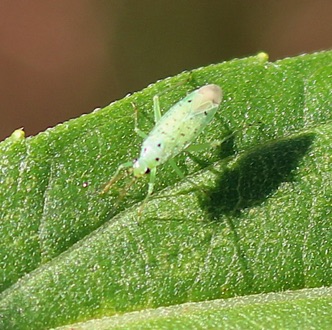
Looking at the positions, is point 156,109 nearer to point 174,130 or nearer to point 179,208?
point 174,130

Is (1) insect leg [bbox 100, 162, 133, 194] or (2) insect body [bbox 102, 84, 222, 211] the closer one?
(1) insect leg [bbox 100, 162, 133, 194]

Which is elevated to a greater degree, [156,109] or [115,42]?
[115,42]

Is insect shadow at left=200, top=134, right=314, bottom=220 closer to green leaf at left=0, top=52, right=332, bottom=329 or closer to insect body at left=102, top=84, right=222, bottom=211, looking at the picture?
green leaf at left=0, top=52, right=332, bottom=329

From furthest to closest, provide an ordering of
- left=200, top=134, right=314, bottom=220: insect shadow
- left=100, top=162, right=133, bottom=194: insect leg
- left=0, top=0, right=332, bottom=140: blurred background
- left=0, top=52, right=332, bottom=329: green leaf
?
left=0, top=0, right=332, bottom=140: blurred background
left=200, top=134, right=314, bottom=220: insect shadow
left=100, top=162, right=133, bottom=194: insect leg
left=0, top=52, right=332, bottom=329: green leaf

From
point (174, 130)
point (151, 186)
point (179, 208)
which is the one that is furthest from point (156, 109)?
point (179, 208)

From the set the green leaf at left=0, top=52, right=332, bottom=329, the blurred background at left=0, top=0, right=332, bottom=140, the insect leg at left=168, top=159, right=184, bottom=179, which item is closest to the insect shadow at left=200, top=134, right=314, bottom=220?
the green leaf at left=0, top=52, right=332, bottom=329

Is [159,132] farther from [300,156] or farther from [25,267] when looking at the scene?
[25,267]

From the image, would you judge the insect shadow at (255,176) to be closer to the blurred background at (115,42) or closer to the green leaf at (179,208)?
the green leaf at (179,208)
